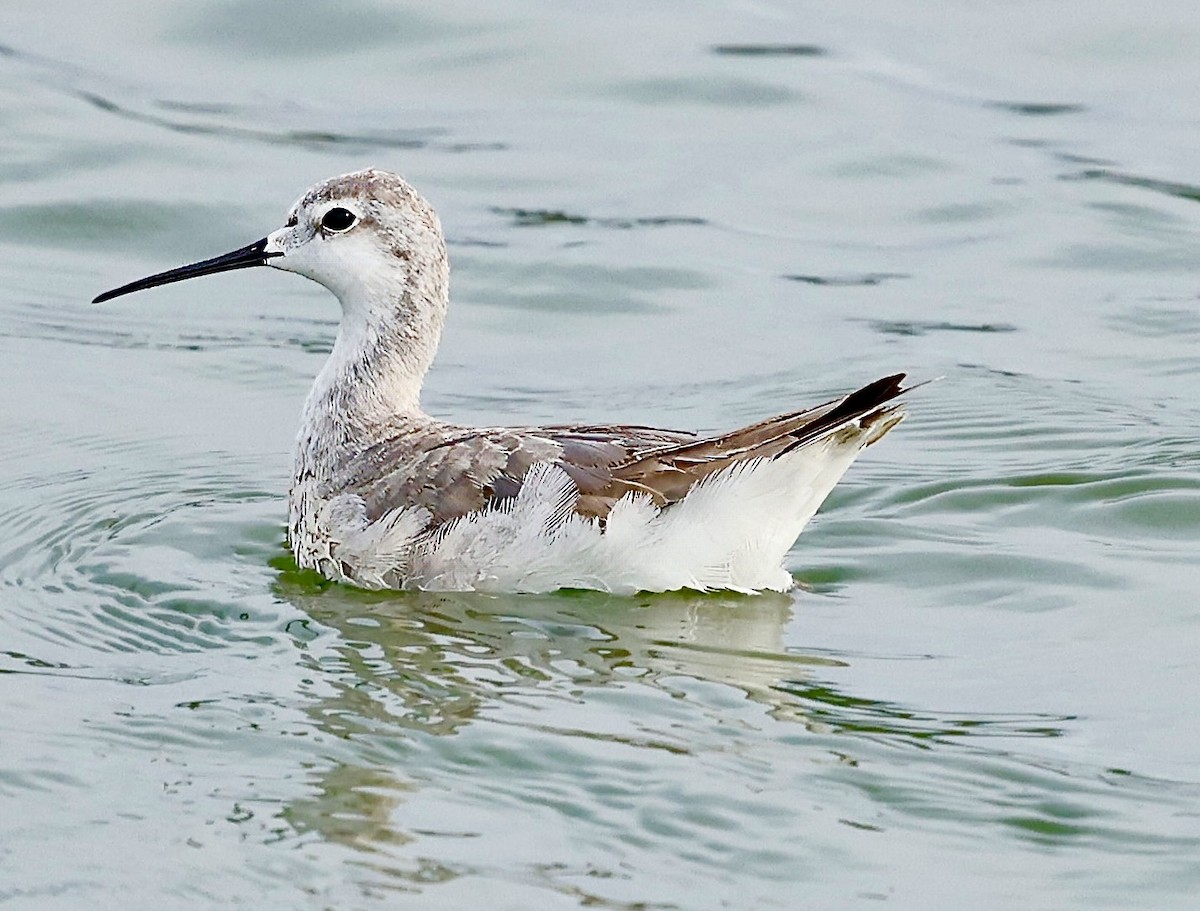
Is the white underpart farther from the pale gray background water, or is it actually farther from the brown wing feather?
the pale gray background water

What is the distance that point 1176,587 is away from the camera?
8.60 m

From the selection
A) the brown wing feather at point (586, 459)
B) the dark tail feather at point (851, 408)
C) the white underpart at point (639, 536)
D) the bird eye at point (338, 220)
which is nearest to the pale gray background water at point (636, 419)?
the white underpart at point (639, 536)

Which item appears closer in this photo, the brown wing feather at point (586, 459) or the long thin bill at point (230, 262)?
the brown wing feather at point (586, 459)

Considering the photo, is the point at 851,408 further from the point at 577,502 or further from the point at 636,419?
the point at 636,419

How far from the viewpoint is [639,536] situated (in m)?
8.08

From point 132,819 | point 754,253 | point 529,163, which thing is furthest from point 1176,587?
point 529,163

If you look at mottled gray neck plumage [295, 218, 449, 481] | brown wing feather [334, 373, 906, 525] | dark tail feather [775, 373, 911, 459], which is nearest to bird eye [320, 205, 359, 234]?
mottled gray neck plumage [295, 218, 449, 481]

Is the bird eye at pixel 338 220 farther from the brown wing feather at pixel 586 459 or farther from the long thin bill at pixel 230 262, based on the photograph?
the brown wing feather at pixel 586 459

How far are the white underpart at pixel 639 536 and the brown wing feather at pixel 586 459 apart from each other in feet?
0.15

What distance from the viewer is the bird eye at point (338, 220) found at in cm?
904

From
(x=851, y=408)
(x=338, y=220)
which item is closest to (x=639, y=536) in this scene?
(x=851, y=408)

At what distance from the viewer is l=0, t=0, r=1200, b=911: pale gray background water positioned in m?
6.24

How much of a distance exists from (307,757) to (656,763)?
3.40 ft

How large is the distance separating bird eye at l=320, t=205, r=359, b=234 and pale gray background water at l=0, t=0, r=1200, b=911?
1263mm
